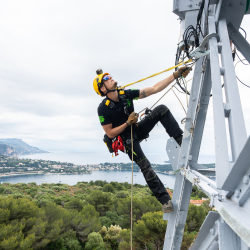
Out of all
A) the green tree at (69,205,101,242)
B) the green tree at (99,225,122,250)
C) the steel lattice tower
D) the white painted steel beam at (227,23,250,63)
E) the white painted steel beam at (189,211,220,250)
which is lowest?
the green tree at (99,225,122,250)

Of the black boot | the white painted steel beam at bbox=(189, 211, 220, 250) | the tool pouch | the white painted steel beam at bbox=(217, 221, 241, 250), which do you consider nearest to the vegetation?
the tool pouch

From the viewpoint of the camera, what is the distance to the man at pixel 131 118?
324cm

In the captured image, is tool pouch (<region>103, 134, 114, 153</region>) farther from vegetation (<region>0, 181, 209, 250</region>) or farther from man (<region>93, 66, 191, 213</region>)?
vegetation (<region>0, 181, 209, 250</region>)

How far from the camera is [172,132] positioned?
333 cm

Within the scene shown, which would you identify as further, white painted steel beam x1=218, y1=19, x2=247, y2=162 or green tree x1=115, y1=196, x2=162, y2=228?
green tree x1=115, y1=196, x2=162, y2=228

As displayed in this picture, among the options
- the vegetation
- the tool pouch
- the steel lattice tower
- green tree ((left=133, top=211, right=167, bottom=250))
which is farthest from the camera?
green tree ((left=133, top=211, right=167, bottom=250))

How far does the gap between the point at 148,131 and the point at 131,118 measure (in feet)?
1.87

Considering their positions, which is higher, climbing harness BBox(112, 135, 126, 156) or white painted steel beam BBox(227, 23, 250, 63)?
white painted steel beam BBox(227, 23, 250, 63)

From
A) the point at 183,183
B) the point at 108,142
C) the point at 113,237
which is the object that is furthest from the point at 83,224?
the point at 183,183

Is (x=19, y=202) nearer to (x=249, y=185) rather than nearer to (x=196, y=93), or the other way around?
(x=196, y=93)

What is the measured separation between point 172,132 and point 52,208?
12.4 metres

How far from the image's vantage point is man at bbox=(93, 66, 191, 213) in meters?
3.24

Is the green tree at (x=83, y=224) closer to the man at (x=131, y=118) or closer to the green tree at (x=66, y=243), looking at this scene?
the green tree at (x=66, y=243)

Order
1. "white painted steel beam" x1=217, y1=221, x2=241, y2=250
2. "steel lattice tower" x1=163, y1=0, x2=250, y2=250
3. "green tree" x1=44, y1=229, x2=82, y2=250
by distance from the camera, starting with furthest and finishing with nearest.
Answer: "green tree" x1=44, y1=229, x2=82, y2=250
"white painted steel beam" x1=217, y1=221, x2=241, y2=250
"steel lattice tower" x1=163, y1=0, x2=250, y2=250
